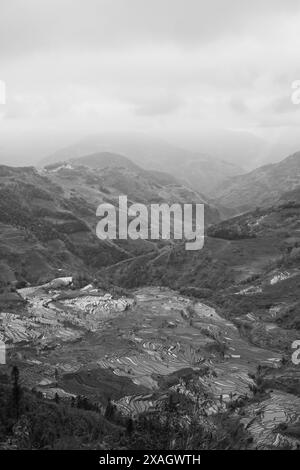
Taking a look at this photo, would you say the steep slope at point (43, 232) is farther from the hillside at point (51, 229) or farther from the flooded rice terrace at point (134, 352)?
the flooded rice terrace at point (134, 352)

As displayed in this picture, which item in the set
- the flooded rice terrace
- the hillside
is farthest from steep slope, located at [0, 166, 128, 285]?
the flooded rice terrace

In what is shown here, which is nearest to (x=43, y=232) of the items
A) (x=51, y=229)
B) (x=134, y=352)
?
(x=51, y=229)

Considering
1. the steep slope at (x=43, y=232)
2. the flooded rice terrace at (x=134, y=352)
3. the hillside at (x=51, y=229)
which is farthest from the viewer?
the hillside at (x=51, y=229)

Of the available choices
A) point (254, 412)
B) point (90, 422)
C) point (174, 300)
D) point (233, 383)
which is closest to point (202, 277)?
point (174, 300)

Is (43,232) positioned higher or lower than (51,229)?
lower

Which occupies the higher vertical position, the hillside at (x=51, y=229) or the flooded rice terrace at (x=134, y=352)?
the hillside at (x=51, y=229)

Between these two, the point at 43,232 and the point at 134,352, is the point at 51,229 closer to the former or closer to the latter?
the point at 43,232

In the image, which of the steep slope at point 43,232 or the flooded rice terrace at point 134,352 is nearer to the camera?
the flooded rice terrace at point 134,352

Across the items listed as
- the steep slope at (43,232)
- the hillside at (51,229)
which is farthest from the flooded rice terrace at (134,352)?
the steep slope at (43,232)

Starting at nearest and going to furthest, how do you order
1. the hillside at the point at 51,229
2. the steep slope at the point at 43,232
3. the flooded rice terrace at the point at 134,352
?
the flooded rice terrace at the point at 134,352 → the steep slope at the point at 43,232 → the hillside at the point at 51,229

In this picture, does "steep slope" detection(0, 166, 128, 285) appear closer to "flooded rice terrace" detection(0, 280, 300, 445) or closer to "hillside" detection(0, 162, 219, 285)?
"hillside" detection(0, 162, 219, 285)
